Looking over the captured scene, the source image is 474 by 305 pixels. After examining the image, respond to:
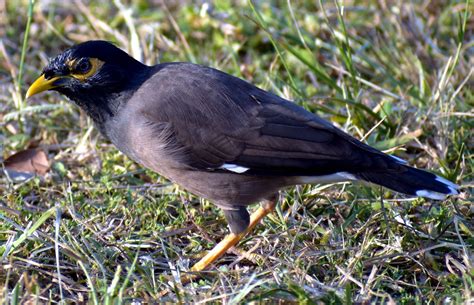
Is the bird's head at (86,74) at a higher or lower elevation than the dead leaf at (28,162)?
higher

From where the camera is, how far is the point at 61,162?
5594 mm

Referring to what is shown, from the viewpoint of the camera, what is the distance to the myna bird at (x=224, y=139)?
174 inches

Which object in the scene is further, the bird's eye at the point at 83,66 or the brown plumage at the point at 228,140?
the bird's eye at the point at 83,66

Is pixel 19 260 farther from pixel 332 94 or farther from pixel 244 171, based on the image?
pixel 332 94

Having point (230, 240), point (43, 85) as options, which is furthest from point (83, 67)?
point (230, 240)

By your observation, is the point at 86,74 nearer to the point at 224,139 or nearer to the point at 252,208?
the point at 224,139

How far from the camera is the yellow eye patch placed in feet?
15.5

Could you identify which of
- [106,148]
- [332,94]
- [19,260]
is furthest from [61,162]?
[332,94]

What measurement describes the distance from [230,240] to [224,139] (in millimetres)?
603

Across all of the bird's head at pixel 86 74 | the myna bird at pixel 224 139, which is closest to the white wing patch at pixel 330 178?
the myna bird at pixel 224 139

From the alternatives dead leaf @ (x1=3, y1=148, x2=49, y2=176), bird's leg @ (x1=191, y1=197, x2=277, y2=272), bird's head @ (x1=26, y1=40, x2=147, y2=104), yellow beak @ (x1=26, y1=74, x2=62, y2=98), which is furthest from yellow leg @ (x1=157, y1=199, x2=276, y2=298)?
dead leaf @ (x1=3, y1=148, x2=49, y2=176)

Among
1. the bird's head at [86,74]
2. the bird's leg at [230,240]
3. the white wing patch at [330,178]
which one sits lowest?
the bird's leg at [230,240]

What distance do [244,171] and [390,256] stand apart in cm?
95

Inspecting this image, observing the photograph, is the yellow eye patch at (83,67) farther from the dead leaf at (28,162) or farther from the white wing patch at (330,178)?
the white wing patch at (330,178)
